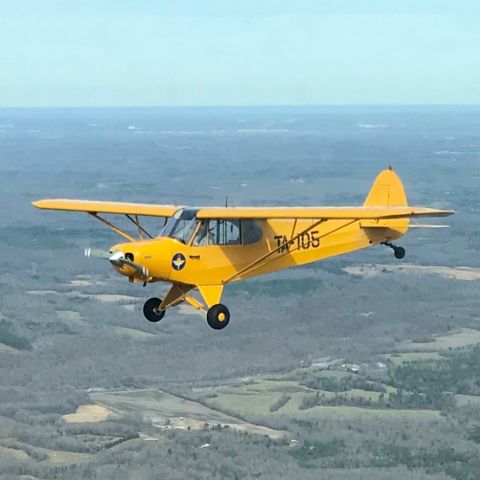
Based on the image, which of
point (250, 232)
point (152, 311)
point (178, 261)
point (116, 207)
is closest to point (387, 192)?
point (250, 232)

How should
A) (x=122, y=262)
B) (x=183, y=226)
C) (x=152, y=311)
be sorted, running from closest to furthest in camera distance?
(x=122, y=262)
(x=183, y=226)
(x=152, y=311)

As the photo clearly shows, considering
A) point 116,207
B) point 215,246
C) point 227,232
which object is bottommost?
point 215,246

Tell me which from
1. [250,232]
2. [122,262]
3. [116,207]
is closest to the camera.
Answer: [122,262]

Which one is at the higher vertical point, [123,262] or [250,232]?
[250,232]

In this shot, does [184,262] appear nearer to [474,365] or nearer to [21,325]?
[474,365]

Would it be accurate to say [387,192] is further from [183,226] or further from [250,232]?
[183,226]

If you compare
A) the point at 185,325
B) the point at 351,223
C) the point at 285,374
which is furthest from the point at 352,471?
the point at 351,223

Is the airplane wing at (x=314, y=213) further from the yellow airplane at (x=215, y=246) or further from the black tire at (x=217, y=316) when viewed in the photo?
the black tire at (x=217, y=316)
